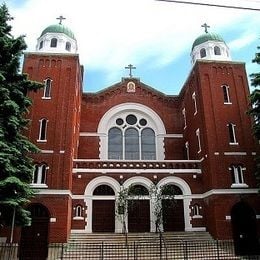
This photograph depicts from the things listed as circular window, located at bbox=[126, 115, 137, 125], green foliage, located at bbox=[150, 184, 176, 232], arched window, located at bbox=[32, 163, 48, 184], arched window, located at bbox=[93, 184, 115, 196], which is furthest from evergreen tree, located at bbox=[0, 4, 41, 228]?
circular window, located at bbox=[126, 115, 137, 125]

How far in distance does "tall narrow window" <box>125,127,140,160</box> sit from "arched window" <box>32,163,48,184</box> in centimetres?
797

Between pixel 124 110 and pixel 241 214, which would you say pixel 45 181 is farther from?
pixel 241 214

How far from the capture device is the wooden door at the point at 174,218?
906 inches

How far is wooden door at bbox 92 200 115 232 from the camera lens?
22.7m

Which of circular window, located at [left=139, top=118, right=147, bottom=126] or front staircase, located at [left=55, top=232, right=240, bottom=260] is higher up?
circular window, located at [left=139, top=118, right=147, bottom=126]

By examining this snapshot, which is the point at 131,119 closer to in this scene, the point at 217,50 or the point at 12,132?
the point at 217,50

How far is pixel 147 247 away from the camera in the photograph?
19031 millimetres

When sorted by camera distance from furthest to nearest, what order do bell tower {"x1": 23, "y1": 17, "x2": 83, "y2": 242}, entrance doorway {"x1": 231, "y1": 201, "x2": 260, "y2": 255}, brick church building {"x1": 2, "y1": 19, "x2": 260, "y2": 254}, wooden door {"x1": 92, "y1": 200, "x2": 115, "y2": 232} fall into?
wooden door {"x1": 92, "y1": 200, "x2": 115, "y2": 232}
brick church building {"x1": 2, "y1": 19, "x2": 260, "y2": 254}
entrance doorway {"x1": 231, "y1": 201, "x2": 260, "y2": 255}
bell tower {"x1": 23, "y1": 17, "x2": 83, "y2": 242}

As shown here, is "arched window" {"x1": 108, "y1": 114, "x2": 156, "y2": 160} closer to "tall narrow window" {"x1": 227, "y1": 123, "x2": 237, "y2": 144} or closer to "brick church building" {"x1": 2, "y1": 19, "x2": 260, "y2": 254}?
"brick church building" {"x1": 2, "y1": 19, "x2": 260, "y2": 254}

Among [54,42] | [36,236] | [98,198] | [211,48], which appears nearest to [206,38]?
[211,48]

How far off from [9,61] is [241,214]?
16.5 metres

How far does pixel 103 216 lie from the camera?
22.9 metres

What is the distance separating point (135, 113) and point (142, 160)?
6426mm

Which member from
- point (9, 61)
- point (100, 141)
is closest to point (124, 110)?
point (100, 141)
